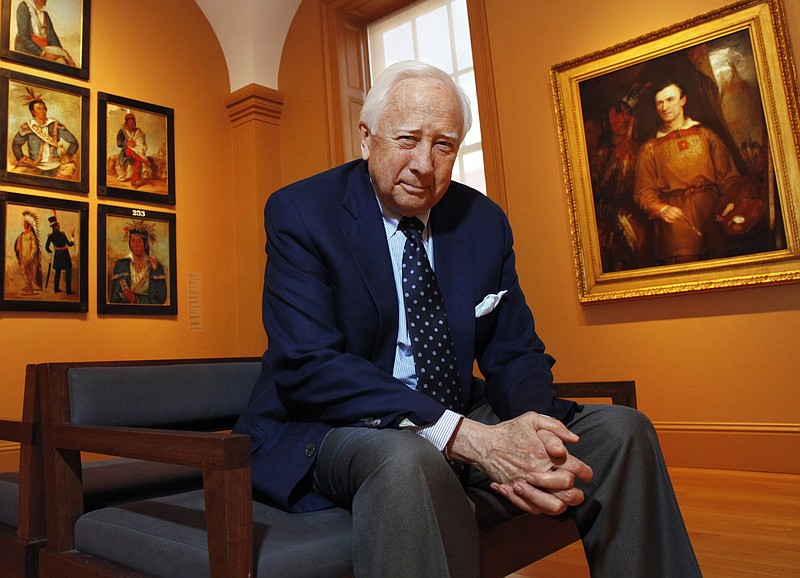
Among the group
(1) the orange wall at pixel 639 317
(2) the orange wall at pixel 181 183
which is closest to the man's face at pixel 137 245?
(2) the orange wall at pixel 181 183

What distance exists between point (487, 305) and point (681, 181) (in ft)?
10.4

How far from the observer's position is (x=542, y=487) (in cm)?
150

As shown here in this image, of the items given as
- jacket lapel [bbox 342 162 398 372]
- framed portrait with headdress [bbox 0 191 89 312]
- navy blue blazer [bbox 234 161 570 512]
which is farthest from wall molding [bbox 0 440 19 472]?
jacket lapel [bbox 342 162 398 372]

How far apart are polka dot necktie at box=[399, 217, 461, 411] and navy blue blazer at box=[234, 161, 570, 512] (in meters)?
0.05

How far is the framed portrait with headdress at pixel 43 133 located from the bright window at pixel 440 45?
9.59ft

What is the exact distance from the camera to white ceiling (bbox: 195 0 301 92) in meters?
6.89

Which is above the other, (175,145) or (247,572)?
(175,145)

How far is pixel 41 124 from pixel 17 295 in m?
1.43

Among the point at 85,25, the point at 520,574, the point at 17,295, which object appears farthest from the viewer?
the point at 85,25

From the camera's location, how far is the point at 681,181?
466 cm

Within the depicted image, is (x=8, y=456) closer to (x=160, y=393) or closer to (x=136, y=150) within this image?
(x=136, y=150)

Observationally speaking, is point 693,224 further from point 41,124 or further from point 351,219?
point 41,124

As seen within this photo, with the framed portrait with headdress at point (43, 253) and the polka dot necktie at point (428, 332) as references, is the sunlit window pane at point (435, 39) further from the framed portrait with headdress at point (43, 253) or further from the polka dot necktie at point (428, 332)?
the polka dot necktie at point (428, 332)

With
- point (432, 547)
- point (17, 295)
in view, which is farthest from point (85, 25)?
point (432, 547)
